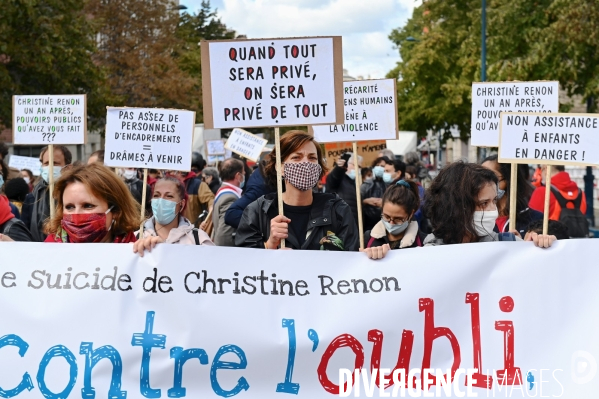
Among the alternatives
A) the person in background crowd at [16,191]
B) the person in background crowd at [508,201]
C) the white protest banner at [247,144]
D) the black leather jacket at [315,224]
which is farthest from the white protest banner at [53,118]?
the white protest banner at [247,144]

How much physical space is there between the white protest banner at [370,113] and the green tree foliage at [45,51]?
18.1m

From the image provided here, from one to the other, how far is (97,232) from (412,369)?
1.60m

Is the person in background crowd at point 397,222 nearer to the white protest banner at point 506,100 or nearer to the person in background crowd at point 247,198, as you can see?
→ the white protest banner at point 506,100

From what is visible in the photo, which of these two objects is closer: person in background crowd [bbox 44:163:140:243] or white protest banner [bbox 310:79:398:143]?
person in background crowd [bbox 44:163:140:243]

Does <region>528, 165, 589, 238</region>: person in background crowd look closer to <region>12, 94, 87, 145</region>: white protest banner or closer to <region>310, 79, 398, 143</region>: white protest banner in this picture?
<region>310, 79, 398, 143</region>: white protest banner

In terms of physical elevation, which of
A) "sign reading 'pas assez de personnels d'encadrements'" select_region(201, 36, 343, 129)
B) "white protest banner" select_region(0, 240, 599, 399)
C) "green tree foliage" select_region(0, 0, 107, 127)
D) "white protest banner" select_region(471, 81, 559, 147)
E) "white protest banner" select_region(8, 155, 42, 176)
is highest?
"green tree foliage" select_region(0, 0, 107, 127)

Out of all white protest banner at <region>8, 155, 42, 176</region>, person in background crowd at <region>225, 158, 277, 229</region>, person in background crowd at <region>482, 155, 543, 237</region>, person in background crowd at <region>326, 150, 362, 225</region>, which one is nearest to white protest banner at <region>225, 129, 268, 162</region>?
white protest banner at <region>8, 155, 42, 176</region>

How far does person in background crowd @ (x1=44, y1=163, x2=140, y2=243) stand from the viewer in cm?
441

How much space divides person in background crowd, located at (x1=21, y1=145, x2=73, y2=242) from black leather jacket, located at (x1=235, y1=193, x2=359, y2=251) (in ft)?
7.92

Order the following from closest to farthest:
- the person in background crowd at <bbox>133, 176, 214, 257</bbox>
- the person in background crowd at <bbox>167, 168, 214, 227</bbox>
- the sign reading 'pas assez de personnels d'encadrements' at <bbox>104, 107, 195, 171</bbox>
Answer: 1. the person in background crowd at <bbox>133, 176, 214, 257</bbox>
2. the sign reading 'pas assez de personnels d'encadrements' at <bbox>104, 107, 195, 171</bbox>
3. the person in background crowd at <bbox>167, 168, 214, 227</bbox>

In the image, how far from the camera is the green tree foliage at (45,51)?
2380 centimetres

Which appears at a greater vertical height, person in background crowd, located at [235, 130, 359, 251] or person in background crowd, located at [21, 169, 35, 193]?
person in background crowd, located at [21, 169, 35, 193]

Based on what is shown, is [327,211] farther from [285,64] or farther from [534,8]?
[534,8]

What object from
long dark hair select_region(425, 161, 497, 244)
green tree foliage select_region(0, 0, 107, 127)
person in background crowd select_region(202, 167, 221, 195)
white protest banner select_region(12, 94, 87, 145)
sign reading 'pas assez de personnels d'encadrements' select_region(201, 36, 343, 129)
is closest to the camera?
long dark hair select_region(425, 161, 497, 244)
